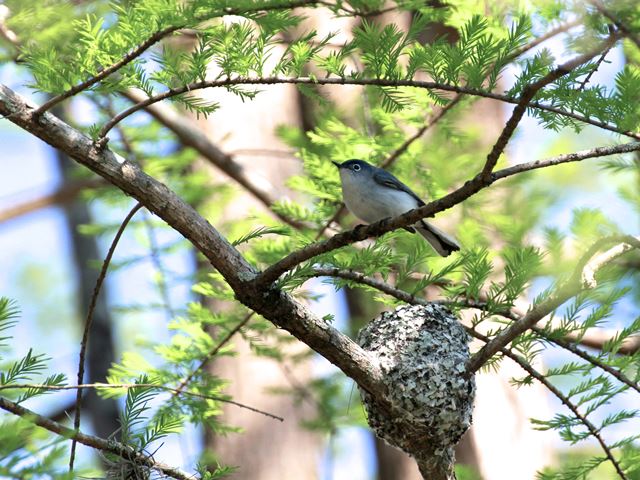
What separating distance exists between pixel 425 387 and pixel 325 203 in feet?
4.00

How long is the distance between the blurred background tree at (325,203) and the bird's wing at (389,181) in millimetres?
77

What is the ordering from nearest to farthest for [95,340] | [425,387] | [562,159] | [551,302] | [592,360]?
1. [562,159]
2. [551,302]
3. [592,360]
4. [425,387]
5. [95,340]

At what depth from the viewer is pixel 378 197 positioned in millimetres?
3975

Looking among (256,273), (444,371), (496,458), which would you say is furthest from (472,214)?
(256,273)

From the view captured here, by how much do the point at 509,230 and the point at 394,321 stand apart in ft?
5.09

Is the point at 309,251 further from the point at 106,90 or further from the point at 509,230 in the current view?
the point at 509,230

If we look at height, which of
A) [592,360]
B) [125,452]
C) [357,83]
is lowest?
[125,452]

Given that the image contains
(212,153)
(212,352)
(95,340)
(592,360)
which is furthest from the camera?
(95,340)

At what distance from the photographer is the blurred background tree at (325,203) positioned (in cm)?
234

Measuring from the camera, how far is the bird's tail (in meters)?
3.86

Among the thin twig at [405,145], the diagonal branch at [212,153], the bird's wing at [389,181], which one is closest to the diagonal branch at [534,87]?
the thin twig at [405,145]

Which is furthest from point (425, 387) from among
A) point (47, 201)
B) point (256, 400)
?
point (47, 201)

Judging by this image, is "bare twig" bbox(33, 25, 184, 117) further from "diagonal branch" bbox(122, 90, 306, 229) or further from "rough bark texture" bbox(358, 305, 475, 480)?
"diagonal branch" bbox(122, 90, 306, 229)

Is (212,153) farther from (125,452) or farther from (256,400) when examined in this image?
(125,452)
